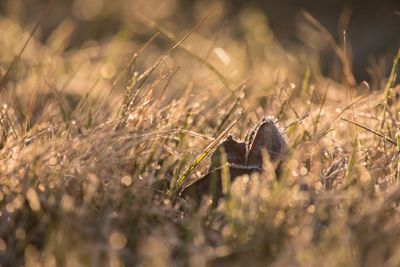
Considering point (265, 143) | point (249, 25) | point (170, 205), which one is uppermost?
point (265, 143)

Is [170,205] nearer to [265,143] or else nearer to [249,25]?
[265,143]

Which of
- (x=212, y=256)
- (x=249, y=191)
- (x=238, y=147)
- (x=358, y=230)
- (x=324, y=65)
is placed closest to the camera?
(x=212, y=256)

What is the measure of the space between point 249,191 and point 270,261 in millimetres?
283

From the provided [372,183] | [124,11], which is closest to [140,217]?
[372,183]

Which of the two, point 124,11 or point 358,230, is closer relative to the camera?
point 358,230

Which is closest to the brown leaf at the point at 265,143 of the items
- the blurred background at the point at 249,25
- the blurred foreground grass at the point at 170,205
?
the blurred foreground grass at the point at 170,205

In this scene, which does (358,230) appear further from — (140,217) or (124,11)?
(124,11)

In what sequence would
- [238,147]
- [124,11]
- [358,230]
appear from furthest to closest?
[124,11] → [238,147] → [358,230]

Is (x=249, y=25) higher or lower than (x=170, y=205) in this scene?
higher

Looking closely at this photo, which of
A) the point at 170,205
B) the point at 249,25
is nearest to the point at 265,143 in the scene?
the point at 170,205

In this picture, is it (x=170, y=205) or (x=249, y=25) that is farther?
(x=249, y=25)

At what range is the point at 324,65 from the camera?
5.62 meters

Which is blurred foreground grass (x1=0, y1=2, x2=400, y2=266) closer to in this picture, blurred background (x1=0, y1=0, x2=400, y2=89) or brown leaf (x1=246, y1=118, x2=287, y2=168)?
brown leaf (x1=246, y1=118, x2=287, y2=168)

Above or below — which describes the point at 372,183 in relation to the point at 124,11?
above
